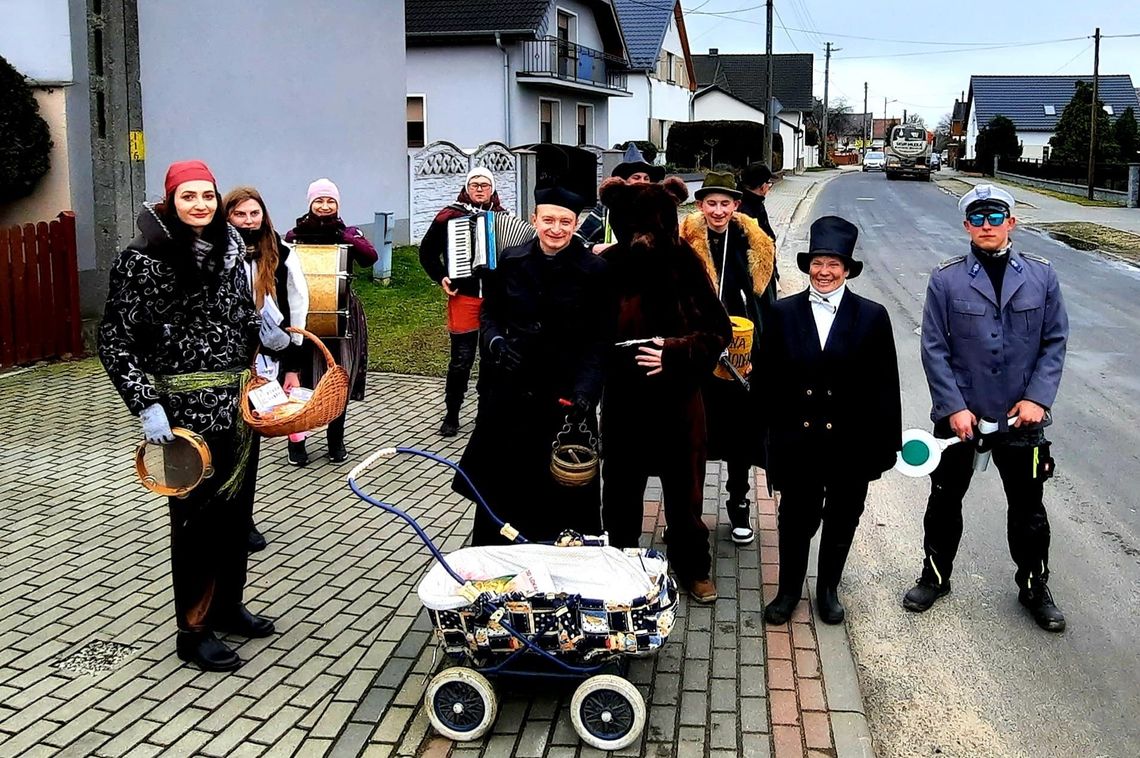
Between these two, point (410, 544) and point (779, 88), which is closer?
point (410, 544)

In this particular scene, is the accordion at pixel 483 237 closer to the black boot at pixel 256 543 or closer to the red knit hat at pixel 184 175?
the red knit hat at pixel 184 175

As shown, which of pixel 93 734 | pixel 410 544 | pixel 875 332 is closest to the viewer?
pixel 93 734

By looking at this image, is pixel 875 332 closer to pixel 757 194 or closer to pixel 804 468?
pixel 804 468

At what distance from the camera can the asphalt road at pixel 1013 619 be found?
4.22m

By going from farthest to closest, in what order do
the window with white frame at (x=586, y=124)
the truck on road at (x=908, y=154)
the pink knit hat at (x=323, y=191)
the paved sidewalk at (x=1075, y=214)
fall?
the truck on road at (x=908, y=154) → the window with white frame at (x=586, y=124) → the paved sidewalk at (x=1075, y=214) → the pink knit hat at (x=323, y=191)

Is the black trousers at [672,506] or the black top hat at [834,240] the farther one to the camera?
the black trousers at [672,506]

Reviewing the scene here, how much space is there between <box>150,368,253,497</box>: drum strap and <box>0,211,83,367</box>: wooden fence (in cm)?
675

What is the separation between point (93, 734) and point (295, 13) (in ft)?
44.3

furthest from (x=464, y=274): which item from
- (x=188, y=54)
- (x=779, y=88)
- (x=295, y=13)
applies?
(x=779, y=88)

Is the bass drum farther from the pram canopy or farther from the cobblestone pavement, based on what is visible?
the pram canopy

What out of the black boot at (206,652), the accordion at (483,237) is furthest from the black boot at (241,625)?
the accordion at (483,237)

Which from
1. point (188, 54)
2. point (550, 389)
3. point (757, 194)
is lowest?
point (550, 389)

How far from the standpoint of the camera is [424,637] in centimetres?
492

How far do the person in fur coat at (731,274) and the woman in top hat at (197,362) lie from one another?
225 cm
